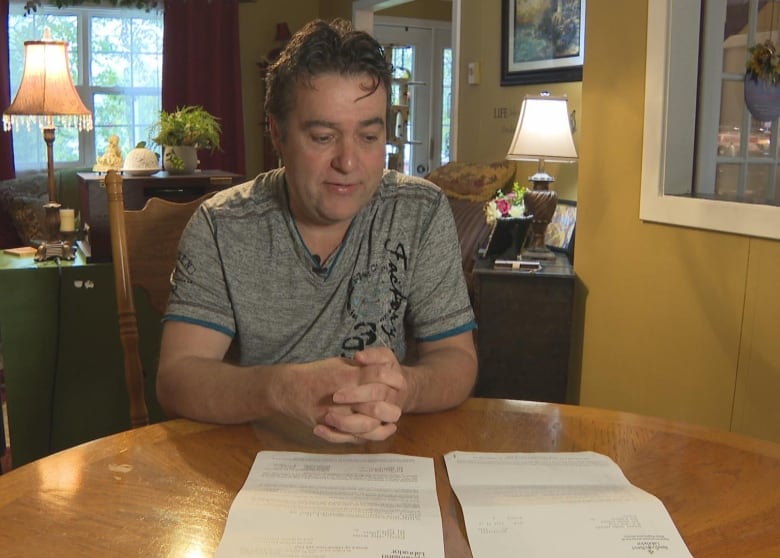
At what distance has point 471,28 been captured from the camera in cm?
457

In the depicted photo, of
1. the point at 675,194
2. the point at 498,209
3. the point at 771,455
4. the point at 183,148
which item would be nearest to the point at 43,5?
the point at 183,148

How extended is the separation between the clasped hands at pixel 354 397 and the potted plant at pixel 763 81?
1779 millimetres

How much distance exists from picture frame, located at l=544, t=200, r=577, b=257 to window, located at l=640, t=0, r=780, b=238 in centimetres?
96

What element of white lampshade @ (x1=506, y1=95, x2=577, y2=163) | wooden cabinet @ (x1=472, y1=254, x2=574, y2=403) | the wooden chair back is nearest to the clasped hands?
the wooden chair back

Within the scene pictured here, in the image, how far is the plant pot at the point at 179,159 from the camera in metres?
2.75

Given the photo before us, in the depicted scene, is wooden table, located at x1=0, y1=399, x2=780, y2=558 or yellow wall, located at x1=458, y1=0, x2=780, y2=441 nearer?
wooden table, located at x1=0, y1=399, x2=780, y2=558

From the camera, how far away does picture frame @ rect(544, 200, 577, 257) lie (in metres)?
3.42

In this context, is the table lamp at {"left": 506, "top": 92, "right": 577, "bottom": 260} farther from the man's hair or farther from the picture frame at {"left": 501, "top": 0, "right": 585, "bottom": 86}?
the man's hair

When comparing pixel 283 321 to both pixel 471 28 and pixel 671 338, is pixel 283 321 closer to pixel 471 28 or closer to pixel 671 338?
pixel 671 338

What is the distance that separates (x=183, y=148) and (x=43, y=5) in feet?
12.1

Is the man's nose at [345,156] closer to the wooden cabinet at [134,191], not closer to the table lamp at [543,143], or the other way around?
the wooden cabinet at [134,191]

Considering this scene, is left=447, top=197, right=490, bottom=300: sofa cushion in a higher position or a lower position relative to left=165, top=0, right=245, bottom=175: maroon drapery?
lower

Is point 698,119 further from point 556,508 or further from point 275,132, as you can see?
point 556,508

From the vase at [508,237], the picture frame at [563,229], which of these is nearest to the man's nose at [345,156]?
the vase at [508,237]
